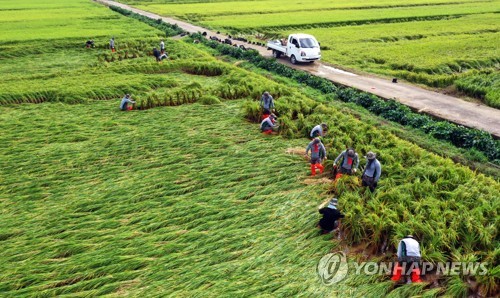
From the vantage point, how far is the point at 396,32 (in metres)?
35.7

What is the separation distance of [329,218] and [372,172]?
1.88 metres

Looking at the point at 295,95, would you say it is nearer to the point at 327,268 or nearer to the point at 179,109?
the point at 179,109

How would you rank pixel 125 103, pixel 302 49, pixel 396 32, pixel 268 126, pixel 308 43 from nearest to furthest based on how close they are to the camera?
pixel 268 126
pixel 125 103
pixel 302 49
pixel 308 43
pixel 396 32

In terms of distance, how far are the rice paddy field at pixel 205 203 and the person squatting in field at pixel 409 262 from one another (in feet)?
0.66

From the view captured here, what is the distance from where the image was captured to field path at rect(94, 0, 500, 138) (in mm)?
15998

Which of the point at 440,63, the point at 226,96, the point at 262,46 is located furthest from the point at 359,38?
the point at 226,96

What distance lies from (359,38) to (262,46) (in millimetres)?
7786

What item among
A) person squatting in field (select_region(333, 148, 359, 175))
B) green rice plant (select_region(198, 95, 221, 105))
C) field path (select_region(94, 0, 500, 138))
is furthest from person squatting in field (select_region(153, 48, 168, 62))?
person squatting in field (select_region(333, 148, 359, 175))

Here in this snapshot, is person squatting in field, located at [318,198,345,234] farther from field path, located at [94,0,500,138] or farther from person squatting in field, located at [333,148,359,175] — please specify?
field path, located at [94,0,500,138]

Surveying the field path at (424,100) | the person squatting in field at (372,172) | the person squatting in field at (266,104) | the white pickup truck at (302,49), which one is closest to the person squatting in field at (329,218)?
the person squatting in field at (372,172)

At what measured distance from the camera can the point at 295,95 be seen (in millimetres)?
17531

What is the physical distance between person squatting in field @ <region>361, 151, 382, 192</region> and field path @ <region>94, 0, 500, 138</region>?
711 cm

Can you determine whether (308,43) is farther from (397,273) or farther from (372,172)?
(397,273)

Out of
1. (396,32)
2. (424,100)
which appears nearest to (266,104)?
(424,100)
